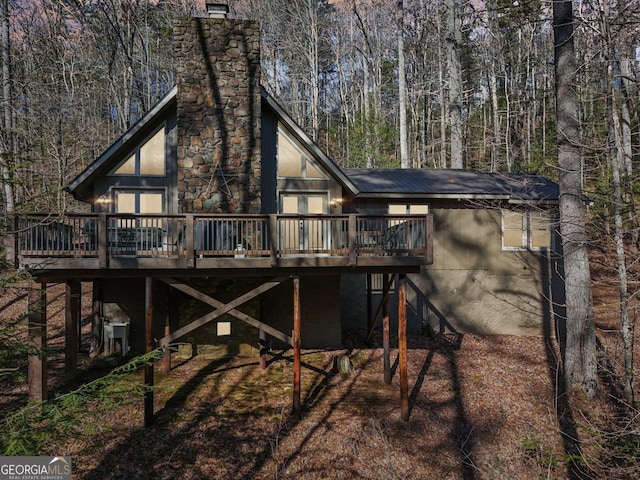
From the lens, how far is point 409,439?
7.64 metres

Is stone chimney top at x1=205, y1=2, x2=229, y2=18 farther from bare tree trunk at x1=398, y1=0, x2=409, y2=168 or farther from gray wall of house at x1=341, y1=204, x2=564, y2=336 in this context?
bare tree trunk at x1=398, y1=0, x2=409, y2=168

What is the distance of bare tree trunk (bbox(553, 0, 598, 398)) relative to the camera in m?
9.50

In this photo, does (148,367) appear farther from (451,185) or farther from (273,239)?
(451,185)

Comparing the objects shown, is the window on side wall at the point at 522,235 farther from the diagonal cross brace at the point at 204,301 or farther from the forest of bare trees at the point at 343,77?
the diagonal cross brace at the point at 204,301

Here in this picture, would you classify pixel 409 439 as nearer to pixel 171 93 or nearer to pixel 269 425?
pixel 269 425

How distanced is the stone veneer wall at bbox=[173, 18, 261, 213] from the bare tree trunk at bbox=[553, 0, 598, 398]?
7696 mm

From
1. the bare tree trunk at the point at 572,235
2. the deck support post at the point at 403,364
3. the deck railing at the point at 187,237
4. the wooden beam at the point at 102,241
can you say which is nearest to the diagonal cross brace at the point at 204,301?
the deck railing at the point at 187,237

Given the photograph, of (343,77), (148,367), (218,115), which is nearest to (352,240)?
(148,367)

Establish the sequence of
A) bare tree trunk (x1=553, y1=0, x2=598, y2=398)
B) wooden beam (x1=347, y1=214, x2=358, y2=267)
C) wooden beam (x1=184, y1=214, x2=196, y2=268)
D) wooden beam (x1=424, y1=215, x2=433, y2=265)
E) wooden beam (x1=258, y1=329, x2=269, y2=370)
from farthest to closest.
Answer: wooden beam (x1=258, y1=329, x2=269, y2=370), bare tree trunk (x1=553, y1=0, x2=598, y2=398), wooden beam (x1=424, y1=215, x2=433, y2=265), wooden beam (x1=347, y1=214, x2=358, y2=267), wooden beam (x1=184, y1=214, x2=196, y2=268)

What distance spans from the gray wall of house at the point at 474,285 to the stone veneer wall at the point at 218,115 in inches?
203

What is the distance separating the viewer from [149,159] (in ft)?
35.4

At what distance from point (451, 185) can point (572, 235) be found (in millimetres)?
4502

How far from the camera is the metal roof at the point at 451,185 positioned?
41.7 ft

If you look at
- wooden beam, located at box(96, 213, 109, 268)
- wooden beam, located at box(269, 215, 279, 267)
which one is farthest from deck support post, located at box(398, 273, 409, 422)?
wooden beam, located at box(96, 213, 109, 268)
